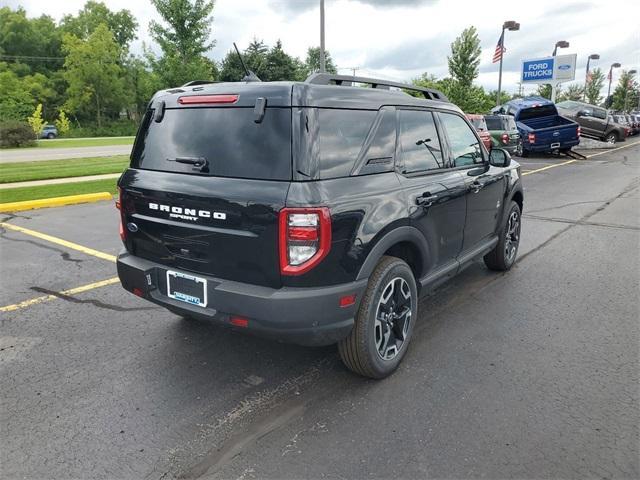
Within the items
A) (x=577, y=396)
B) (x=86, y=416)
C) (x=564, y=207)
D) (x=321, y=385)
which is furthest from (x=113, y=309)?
(x=564, y=207)

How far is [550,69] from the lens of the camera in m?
33.9

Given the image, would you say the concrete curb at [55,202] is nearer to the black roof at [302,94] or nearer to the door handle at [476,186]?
the black roof at [302,94]

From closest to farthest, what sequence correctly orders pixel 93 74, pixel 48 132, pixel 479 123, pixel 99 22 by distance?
1. pixel 479 123
2. pixel 48 132
3. pixel 93 74
4. pixel 99 22

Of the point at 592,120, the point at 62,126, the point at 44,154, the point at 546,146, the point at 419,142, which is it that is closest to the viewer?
the point at 419,142

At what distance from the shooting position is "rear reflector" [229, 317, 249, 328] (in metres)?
2.72

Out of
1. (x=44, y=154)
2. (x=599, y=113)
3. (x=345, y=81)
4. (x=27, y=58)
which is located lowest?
(x=44, y=154)

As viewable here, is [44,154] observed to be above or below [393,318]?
below

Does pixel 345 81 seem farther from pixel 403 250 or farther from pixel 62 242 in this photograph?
pixel 62 242

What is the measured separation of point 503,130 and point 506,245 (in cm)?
1480

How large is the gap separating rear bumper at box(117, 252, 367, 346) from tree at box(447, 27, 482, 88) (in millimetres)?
33375

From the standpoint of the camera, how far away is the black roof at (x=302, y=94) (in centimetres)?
272

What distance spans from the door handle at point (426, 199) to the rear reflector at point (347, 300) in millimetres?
902

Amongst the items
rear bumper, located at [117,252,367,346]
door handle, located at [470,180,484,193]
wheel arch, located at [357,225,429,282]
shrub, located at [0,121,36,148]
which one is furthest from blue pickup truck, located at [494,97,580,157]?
shrub, located at [0,121,36,148]

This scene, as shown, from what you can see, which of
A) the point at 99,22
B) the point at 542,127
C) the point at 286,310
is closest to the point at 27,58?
the point at 99,22
